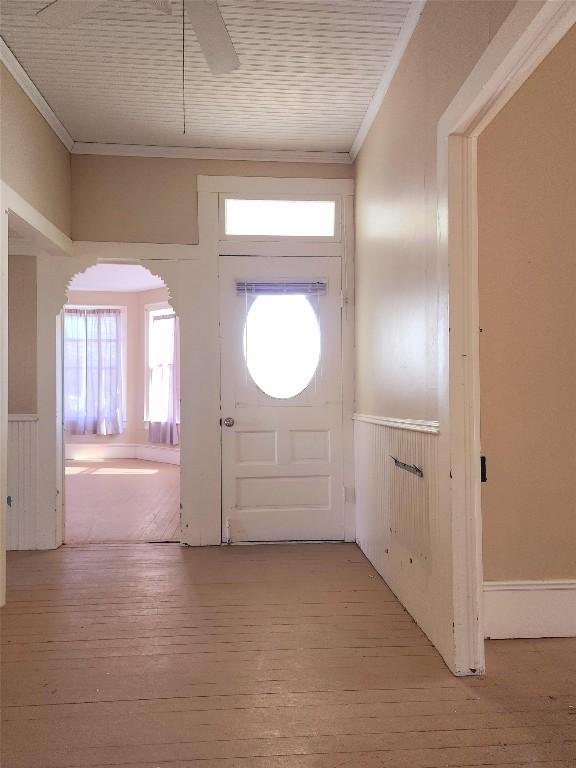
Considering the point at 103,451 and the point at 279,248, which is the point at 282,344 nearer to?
the point at 279,248

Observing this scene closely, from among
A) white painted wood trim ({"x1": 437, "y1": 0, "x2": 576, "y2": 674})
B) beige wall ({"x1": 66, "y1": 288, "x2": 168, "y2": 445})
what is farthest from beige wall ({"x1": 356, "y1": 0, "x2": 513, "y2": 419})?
beige wall ({"x1": 66, "y1": 288, "x2": 168, "y2": 445})

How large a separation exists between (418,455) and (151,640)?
1.49 m

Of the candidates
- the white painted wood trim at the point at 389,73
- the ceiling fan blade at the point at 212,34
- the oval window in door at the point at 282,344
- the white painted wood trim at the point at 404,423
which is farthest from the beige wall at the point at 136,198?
the white painted wood trim at the point at 404,423

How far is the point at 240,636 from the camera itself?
250cm

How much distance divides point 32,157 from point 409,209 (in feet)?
7.50

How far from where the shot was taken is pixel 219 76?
10.2 feet

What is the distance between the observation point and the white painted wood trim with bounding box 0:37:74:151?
9.48 feet

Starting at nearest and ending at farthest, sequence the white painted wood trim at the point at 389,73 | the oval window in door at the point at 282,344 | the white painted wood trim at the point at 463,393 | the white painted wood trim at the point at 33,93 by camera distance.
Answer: the white painted wood trim at the point at 463,393 < the white painted wood trim at the point at 389,73 < the white painted wood trim at the point at 33,93 < the oval window in door at the point at 282,344

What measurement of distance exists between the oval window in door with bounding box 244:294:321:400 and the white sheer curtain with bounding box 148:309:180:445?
423cm

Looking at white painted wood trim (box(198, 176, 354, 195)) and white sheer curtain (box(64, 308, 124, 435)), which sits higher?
white painted wood trim (box(198, 176, 354, 195))

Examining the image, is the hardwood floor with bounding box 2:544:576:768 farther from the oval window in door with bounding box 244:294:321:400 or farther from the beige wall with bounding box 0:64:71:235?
the beige wall with bounding box 0:64:71:235

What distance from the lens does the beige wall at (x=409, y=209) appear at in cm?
219

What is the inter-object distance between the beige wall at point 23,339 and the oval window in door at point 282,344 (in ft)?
5.17

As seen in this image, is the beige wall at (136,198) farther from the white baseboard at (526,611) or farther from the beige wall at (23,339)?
the white baseboard at (526,611)
